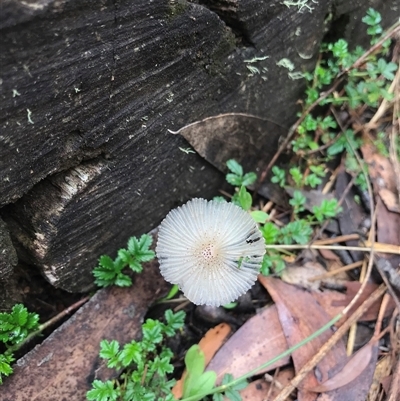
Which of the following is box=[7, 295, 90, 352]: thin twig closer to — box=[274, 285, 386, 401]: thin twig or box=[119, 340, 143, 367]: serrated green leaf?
box=[119, 340, 143, 367]: serrated green leaf

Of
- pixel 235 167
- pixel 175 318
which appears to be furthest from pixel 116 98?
pixel 175 318

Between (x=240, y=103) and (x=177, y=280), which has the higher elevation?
(x=240, y=103)

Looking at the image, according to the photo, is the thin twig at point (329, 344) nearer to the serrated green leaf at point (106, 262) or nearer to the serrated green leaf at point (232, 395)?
the serrated green leaf at point (232, 395)

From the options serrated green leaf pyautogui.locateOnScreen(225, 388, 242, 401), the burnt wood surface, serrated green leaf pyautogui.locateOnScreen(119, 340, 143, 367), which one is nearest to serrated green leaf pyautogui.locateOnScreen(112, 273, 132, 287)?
the burnt wood surface

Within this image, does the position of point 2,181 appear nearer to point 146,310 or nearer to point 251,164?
point 146,310

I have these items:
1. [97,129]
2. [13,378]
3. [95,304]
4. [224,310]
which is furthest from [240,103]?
[13,378]

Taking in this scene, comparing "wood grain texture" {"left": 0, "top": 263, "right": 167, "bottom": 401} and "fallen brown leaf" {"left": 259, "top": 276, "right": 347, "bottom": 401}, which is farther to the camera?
"fallen brown leaf" {"left": 259, "top": 276, "right": 347, "bottom": 401}

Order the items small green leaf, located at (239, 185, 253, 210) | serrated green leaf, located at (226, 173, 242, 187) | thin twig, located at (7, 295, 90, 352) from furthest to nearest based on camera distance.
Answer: serrated green leaf, located at (226, 173, 242, 187) < small green leaf, located at (239, 185, 253, 210) < thin twig, located at (7, 295, 90, 352)
